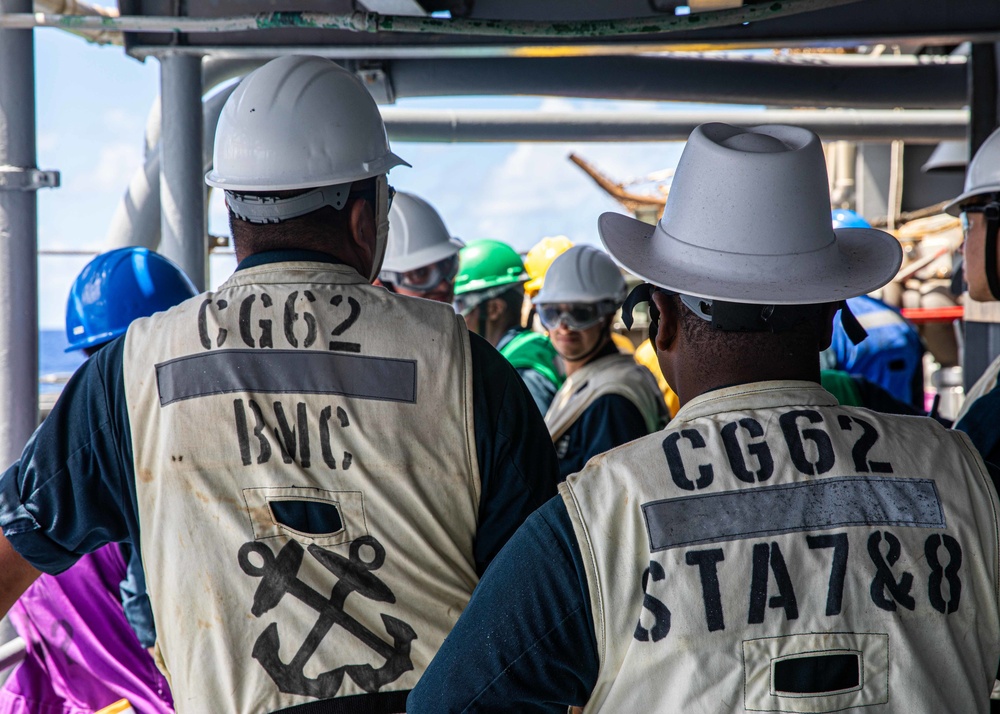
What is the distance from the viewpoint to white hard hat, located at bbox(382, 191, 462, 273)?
5227mm

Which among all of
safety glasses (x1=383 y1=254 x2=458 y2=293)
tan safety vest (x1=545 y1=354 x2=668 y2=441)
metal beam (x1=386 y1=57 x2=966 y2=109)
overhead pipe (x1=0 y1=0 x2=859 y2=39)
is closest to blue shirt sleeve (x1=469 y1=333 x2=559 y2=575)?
overhead pipe (x1=0 y1=0 x2=859 y2=39)

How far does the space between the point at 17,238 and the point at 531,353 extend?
3025 millimetres

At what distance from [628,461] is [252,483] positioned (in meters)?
0.88

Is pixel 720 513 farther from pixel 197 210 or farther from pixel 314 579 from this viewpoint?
pixel 197 210

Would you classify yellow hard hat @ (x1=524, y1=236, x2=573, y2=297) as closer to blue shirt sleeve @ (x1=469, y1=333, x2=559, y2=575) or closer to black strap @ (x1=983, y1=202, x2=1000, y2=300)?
black strap @ (x1=983, y1=202, x2=1000, y2=300)

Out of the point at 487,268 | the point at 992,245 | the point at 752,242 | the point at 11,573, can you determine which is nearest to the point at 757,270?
the point at 752,242

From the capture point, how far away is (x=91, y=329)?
10.6 feet

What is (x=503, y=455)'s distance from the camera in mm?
2203

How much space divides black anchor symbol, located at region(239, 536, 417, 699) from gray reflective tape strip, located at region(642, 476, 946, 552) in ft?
2.51

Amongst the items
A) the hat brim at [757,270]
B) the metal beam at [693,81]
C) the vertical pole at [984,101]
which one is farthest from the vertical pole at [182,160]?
the vertical pole at [984,101]

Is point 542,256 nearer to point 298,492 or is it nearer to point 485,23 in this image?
point 485,23

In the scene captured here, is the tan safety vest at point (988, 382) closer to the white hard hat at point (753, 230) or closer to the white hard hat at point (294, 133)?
the white hard hat at point (753, 230)

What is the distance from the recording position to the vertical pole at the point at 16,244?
3.26 metres

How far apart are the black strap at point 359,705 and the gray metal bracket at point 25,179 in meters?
2.06
